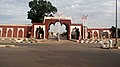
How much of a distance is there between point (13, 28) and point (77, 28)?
859 inches

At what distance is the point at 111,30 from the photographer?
89.8 metres

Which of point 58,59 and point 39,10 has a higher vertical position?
point 39,10

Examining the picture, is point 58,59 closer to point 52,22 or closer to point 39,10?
point 52,22

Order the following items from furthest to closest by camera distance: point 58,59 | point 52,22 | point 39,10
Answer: point 39,10
point 52,22
point 58,59

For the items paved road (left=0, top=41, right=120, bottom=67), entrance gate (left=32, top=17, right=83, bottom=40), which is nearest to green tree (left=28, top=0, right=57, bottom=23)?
entrance gate (left=32, top=17, right=83, bottom=40)

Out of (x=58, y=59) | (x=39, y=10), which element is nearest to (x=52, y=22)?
(x=39, y=10)

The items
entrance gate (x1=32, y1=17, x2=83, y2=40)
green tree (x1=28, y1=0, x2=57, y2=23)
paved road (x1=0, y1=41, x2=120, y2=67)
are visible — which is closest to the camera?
paved road (x1=0, y1=41, x2=120, y2=67)

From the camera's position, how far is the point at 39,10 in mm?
100125

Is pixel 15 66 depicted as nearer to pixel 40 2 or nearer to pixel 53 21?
pixel 53 21

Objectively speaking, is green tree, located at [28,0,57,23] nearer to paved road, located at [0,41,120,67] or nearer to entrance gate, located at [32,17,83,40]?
entrance gate, located at [32,17,83,40]

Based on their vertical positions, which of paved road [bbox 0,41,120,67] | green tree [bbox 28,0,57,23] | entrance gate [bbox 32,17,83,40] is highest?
green tree [bbox 28,0,57,23]

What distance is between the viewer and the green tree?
98.9 m

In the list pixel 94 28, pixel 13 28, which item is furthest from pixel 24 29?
pixel 94 28

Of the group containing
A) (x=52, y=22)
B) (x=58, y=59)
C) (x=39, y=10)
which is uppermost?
(x=39, y=10)
